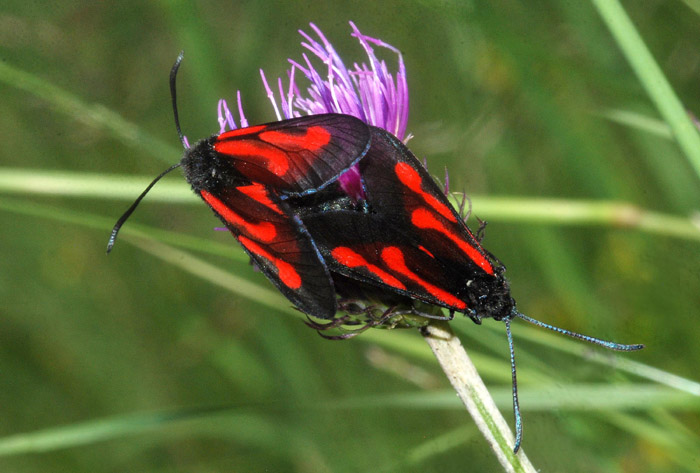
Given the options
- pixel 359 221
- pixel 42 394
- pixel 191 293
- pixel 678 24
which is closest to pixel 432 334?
pixel 359 221

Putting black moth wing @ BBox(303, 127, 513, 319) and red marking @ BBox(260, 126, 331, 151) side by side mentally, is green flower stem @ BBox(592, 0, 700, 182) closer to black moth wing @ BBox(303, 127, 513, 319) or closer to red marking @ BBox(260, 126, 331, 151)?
black moth wing @ BBox(303, 127, 513, 319)

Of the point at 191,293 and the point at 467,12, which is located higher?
the point at 467,12

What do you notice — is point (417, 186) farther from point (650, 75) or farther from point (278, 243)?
point (650, 75)

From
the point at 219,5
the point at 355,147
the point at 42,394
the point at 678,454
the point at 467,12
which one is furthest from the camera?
the point at 219,5

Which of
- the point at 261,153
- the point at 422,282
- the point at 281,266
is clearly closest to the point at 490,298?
the point at 422,282

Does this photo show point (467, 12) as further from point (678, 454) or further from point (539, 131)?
point (539, 131)

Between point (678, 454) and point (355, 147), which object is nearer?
point (355, 147)

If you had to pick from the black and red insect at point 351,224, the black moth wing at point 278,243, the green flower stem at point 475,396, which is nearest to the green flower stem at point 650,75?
the black and red insect at point 351,224

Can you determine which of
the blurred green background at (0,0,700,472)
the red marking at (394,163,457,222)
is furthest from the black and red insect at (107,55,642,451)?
the blurred green background at (0,0,700,472)
